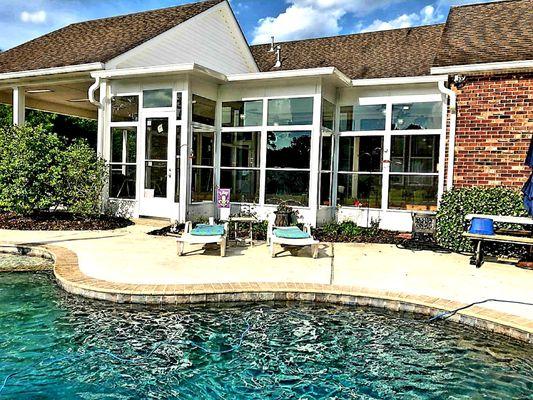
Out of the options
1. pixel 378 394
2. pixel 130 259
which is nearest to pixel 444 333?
pixel 378 394

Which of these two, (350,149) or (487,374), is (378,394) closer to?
(487,374)

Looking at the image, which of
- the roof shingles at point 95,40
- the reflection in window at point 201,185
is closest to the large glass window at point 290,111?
the reflection in window at point 201,185

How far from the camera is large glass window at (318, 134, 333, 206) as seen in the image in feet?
33.3

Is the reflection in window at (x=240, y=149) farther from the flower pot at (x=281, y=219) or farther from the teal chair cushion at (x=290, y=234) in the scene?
the teal chair cushion at (x=290, y=234)

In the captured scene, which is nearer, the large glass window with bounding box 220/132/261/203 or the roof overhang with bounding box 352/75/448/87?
the roof overhang with bounding box 352/75/448/87

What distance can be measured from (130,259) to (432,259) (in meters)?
4.96

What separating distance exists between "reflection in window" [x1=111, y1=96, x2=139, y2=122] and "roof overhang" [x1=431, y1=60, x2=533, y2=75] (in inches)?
271

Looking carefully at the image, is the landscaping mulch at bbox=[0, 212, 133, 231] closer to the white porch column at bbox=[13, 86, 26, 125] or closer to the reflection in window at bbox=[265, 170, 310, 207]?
the reflection in window at bbox=[265, 170, 310, 207]

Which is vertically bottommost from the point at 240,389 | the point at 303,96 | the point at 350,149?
the point at 240,389

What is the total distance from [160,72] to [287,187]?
12.8ft

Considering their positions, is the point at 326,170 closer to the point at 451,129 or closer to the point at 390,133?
the point at 390,133

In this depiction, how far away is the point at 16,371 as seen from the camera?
3.53 metres

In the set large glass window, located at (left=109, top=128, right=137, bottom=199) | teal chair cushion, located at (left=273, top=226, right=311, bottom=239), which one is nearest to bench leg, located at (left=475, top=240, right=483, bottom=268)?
teal chair cushion, located at (left=273, top=226, right=311, bottom=239)

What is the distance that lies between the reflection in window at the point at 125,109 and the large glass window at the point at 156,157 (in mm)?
544
